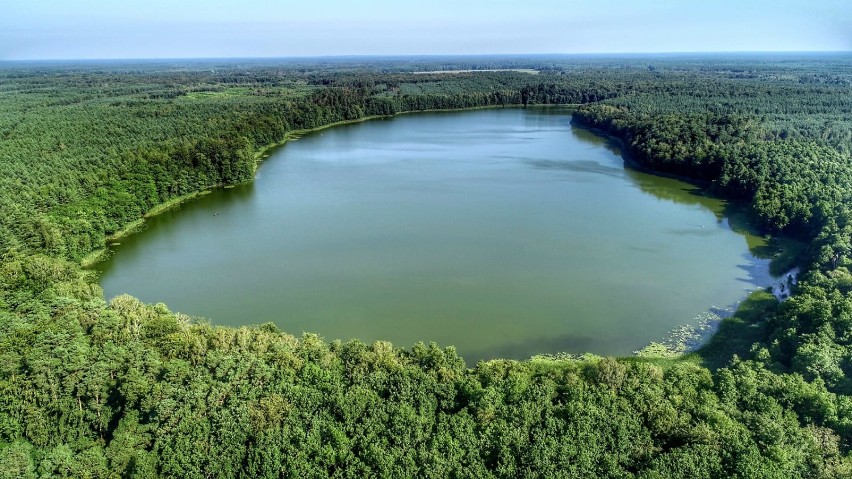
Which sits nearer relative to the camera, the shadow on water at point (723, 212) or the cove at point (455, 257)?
the cove at point (455, 257)

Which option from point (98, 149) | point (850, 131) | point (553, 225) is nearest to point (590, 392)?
point (553, 225)

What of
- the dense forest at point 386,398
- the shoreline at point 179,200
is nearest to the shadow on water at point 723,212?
the dense forest at point 386,398

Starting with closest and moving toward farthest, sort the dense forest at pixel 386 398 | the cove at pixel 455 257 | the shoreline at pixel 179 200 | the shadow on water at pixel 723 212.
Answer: the dense forest at pixel 386 398 < the cove at pixel 455 257 < the shadow on water at pixel 723 212 < the shoreline at pixel 179 200

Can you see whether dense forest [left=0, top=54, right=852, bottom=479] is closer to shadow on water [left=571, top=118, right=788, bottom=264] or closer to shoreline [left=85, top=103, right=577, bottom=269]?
shadow on water [left=571, top=118, right=788, bottom=264]

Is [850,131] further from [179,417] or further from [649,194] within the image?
[179,417]

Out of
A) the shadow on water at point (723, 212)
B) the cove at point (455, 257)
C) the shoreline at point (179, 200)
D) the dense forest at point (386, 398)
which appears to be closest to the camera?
the dense forest at point (386, 398)

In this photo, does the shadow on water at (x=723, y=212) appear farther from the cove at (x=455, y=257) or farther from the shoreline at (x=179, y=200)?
Answer: the shoreline at (x=179, y=200)

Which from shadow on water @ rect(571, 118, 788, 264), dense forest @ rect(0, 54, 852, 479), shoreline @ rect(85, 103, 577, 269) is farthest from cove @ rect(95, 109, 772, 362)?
dense forest @ rect(0, 54, 852, 479)

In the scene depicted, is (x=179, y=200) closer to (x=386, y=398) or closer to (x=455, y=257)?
(x=455, y=257)

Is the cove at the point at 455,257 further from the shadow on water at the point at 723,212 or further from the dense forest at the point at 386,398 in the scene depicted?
the dense forest at the point at 386,398
